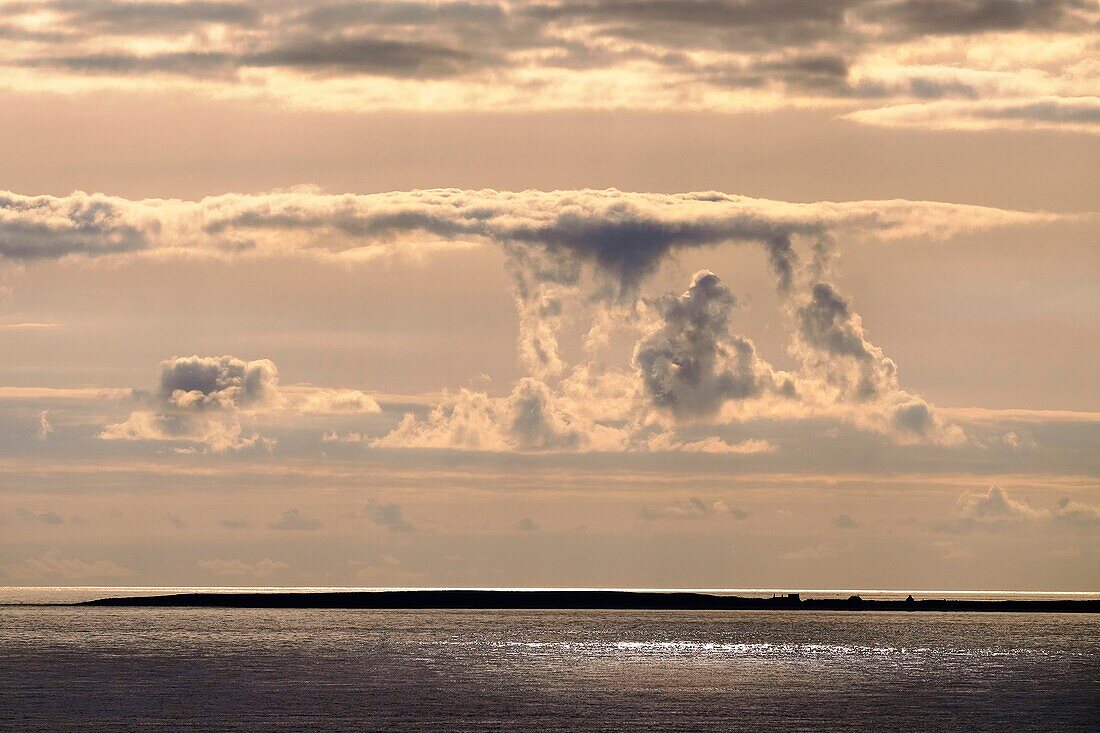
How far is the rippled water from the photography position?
3575 inches

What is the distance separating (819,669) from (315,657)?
45.7 metres

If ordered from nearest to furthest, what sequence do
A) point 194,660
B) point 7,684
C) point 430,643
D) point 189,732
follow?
point 189,732
point 7,684
point 194,660
point 430,643

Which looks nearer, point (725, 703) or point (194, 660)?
point (725, 703)

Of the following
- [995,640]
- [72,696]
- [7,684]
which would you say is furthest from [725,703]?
[995,640]

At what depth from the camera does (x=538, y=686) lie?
114 m

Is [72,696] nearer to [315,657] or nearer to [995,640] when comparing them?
[315,657]

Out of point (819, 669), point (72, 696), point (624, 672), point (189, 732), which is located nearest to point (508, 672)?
point (624, 672)

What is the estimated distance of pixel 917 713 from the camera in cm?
9688

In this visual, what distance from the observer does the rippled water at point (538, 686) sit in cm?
9081

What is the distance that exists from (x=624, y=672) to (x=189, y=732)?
51592 mm

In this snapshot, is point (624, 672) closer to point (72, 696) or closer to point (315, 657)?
point (315, 657)

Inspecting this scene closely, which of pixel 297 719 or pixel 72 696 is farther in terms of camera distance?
pixel 72 696

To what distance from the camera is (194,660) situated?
142 metres

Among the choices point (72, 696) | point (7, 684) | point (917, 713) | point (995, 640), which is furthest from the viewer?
point (995, 640)
